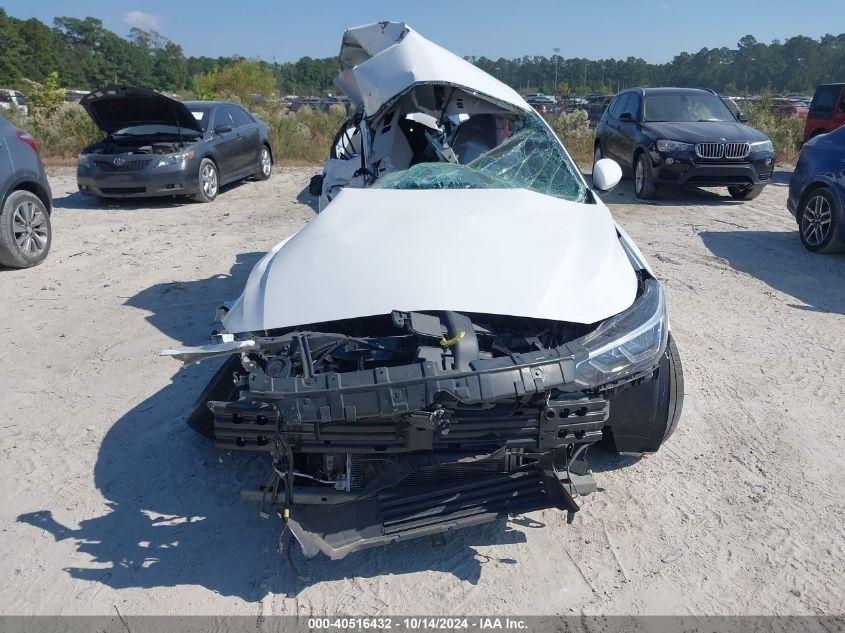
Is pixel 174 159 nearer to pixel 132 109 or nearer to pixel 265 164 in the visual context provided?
pixel 132 109

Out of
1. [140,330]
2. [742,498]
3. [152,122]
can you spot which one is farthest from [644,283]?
[152,122]

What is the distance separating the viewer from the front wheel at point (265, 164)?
12.5 meters

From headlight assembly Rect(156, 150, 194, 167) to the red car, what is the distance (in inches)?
462

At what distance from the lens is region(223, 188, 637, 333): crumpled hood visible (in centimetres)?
278

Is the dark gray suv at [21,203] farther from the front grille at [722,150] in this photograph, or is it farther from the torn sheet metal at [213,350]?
the front grille at [722,150]

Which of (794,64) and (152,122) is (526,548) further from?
(794,64)

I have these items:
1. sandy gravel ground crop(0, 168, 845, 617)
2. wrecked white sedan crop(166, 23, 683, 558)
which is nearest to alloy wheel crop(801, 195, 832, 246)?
sandy gravel ground crop(0, 168, 845, 617)

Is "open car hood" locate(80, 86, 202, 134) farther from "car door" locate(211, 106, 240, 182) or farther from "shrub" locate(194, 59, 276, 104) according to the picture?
"shrub" locate(194, 59, 276, 104)

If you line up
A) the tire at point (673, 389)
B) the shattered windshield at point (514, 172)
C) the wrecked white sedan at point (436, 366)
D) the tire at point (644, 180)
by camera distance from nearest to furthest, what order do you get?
the wrecked white sedan at point (436, 366)
the tire at point (673, 389)
the shattered windshield at point (514, 172)
the tire at point (644, 180)

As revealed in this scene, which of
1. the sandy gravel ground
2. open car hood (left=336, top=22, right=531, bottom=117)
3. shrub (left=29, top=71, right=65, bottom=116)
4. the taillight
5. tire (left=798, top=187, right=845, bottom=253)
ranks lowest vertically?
the sandy gravel ground

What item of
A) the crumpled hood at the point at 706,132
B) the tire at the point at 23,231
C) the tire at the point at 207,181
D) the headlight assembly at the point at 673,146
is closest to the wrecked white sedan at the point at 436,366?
the tire at the point at 23,231

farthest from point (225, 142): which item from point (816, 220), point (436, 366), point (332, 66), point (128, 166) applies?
point (332, 66)

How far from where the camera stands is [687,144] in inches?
386

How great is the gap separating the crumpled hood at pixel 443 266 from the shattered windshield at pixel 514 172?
0.39 meters
